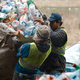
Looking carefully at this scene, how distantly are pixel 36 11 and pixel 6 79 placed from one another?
4.48 ft

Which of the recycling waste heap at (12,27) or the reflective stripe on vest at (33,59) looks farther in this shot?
the recycling waste heap at (12,27)

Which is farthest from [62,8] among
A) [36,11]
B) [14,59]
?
[14,59]

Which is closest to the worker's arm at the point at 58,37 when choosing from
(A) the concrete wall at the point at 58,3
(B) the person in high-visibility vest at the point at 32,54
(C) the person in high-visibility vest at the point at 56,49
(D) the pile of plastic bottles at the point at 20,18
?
(C) the person in high-visibility vest at the point at 56,49

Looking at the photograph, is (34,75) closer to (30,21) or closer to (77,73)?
(77,73)

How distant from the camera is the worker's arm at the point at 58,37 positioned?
183cm

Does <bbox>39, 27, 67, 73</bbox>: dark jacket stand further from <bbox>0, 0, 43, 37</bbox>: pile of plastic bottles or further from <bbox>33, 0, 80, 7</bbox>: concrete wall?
<bbox>33, 0, 80, 7</bbox>: concrete wall

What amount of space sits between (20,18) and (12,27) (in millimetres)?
241

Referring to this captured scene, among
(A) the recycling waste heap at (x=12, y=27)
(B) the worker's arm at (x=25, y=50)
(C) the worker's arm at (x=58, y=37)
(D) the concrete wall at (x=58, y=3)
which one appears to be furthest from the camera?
(D) the concrete wall at (x=58, y=3)

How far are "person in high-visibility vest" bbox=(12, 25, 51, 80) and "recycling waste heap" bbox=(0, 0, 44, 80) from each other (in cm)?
37

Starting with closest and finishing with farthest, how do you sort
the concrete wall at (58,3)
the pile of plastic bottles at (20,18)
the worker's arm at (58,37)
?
the worker's arm at (58,37) < the pile of plastic bottles at (20,18) < the concrete wall at (58,3)

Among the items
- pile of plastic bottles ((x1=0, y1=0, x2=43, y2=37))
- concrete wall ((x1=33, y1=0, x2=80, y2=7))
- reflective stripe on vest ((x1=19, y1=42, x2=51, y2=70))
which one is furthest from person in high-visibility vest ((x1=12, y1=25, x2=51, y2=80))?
concrete wall ((x1=33, y1=0, x2=80, y2=7))

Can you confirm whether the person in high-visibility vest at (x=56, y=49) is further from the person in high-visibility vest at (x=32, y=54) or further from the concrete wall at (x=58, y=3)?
the concrete wall at (x=58, y=3)

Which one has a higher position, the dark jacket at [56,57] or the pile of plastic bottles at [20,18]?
the pile of plastic bottles at [20,18]

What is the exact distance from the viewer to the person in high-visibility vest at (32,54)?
5.00ft
